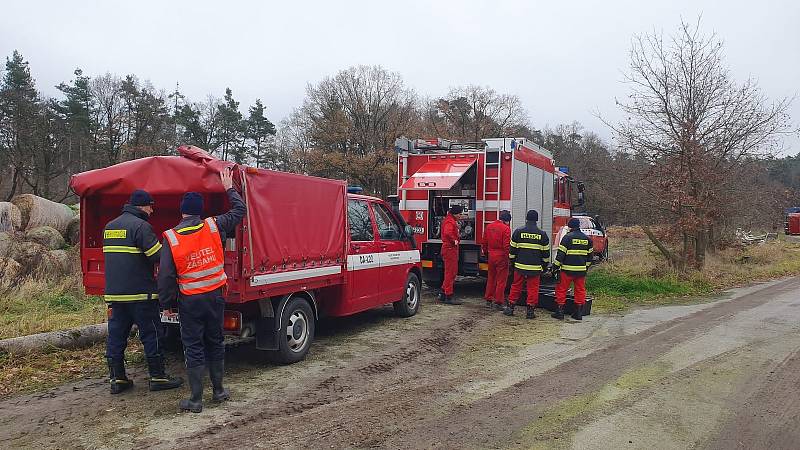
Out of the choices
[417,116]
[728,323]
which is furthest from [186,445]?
[417,116]

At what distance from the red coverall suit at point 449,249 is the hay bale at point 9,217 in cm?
1033

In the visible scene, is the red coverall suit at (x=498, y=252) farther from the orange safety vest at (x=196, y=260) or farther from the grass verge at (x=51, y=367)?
the orange safety vest at (x=196, y=260)

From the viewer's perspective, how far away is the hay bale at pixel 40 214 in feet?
46.8

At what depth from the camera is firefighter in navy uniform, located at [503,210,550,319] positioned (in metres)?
9.34

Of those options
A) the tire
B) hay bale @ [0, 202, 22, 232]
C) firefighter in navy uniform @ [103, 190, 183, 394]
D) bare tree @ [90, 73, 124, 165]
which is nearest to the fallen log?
firefighter in navy uniform @ [103, 190, 183, 394]

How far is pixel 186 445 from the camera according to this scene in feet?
13.5

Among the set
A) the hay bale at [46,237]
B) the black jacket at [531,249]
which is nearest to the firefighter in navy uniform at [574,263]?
the black jacket at [531,249]

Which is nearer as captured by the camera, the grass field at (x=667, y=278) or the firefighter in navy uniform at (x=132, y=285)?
the firefighter in navy uniform at (x=132, y=285)

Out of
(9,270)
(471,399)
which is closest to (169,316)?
(471,399)

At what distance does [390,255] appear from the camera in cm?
852

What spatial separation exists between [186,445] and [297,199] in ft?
9.84

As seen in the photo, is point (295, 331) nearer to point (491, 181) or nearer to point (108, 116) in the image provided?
point (491, 181)

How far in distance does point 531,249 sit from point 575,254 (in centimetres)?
71

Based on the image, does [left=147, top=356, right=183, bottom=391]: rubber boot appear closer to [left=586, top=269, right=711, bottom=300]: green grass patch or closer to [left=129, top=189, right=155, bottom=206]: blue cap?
[left=129, top=189, right=155, bottom=206]: blue cap
